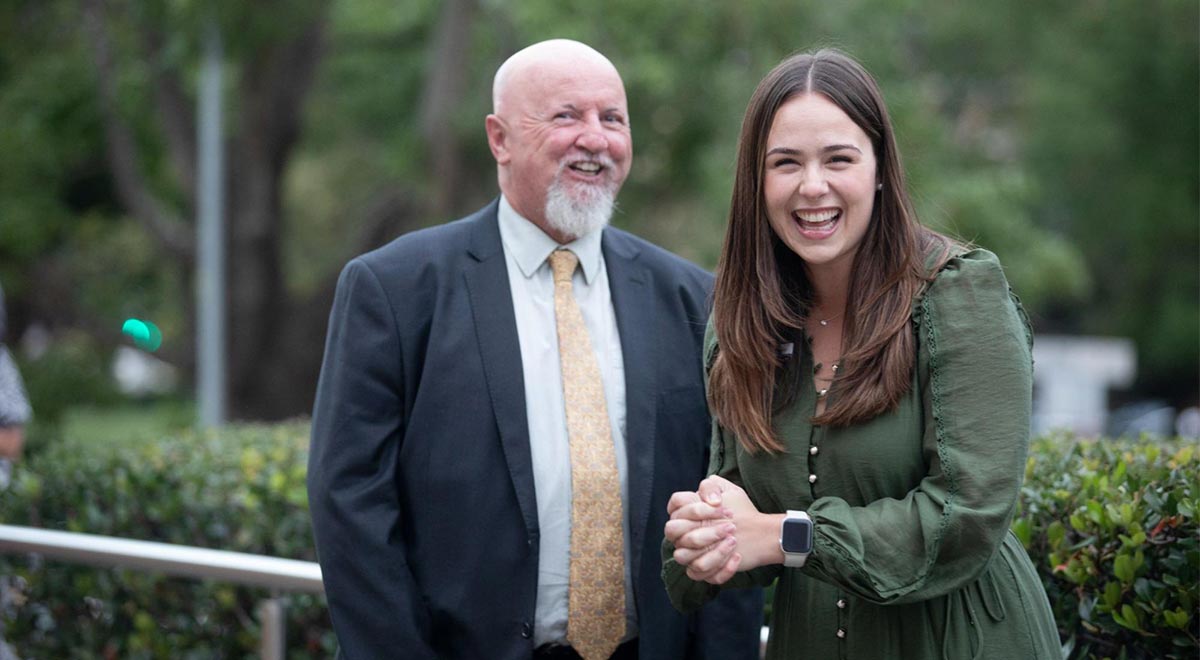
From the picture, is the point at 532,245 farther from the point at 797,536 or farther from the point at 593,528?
the point at 797,536

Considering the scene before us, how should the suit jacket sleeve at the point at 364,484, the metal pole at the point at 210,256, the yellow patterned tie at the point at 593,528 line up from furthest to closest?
1. the metal pole at the point at 210,256
2. the yellow patterned tie at the point at 593,528
3. the suit jacket sleeve at the point at 364,484

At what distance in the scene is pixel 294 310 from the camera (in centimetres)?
1421

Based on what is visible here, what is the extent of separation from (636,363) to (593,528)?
0.43 m

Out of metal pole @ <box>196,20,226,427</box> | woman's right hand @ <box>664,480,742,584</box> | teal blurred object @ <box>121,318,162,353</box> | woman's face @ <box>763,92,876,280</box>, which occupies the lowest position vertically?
metal pole @ <box>196,20,226,427</box>

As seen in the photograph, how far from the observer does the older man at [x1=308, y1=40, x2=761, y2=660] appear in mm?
3143

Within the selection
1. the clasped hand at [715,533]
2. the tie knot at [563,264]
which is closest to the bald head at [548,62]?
the tie knot at [563,264]

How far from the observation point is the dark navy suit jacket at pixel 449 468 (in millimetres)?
3121

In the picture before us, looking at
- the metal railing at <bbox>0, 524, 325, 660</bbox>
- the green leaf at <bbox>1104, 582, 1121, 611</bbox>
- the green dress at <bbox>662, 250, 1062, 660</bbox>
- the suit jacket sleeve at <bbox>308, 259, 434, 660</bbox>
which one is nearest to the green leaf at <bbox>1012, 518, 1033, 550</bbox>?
the green leaf at <bbox>1104, 582, 1121, 611</bbox>

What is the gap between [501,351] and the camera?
327 cm

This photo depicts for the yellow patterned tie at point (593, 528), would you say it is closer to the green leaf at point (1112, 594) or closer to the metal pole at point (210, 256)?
the green leaf at point (1112, 594)

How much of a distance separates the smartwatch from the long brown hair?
22cm

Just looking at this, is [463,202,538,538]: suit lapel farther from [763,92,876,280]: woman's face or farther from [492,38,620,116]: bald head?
[763,92,876,280]: woman's face

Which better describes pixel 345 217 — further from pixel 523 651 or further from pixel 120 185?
pixel 523 651

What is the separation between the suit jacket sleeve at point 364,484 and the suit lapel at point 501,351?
217 millimetres
